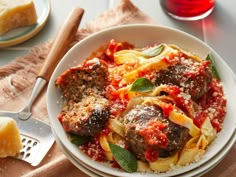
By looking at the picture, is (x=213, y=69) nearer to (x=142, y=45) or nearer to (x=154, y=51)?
(x=154, y=51)

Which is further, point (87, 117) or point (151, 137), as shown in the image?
point (87, 117)

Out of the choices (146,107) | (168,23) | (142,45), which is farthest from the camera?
(168,23)

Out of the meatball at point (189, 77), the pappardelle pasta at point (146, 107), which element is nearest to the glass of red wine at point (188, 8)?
the pappardelle pasta at point (146, 107)

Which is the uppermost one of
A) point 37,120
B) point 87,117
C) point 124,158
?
point 87,117

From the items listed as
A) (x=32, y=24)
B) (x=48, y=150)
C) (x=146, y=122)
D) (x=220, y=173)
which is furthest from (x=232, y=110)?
(x=32, y=24)

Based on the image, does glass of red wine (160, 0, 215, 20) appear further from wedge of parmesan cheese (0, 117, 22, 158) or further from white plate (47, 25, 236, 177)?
wedge of parmesan cheese (0, 117, 22, 158)

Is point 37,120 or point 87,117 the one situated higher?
point 87,117

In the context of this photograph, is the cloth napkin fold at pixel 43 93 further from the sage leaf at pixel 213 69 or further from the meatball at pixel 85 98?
the sage leaf at pixel 213 69

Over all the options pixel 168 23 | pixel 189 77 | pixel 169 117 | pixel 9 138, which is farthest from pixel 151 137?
pixel 168 23
